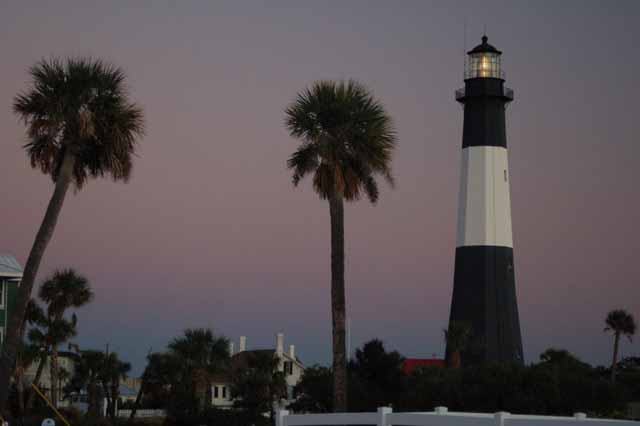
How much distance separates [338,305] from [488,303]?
23.6 meters

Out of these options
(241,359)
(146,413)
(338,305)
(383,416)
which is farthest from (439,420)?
(241,359)

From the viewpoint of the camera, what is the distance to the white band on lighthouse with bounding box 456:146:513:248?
58.8 meters

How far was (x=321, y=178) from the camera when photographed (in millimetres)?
37031

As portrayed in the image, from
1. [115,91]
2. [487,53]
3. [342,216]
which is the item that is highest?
[487,53]

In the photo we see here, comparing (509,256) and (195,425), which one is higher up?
(509,256)

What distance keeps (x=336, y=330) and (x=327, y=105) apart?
6820 millimetres

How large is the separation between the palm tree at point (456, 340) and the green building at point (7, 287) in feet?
66.2

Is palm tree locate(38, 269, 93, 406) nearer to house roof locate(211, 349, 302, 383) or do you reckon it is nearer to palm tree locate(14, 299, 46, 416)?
palm tree locate(14, 299, 46, 416)

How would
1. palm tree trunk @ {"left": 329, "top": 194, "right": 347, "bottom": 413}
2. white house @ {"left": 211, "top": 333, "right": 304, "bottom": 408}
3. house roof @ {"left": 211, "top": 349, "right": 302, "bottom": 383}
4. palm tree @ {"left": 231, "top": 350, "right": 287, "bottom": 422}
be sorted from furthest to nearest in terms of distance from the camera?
white house @ {"left": 211, "top": 333, "right": 304, "bottom": 408} < house roof @ {"left": 211, "top": 349, "right": 302, "bottom": 383} < palm tree @ {"left": 231, "top": 350, "right": 287, "bottom": 422} < palm tree trunk @ {"left": 329, "top": 194, "right": 347, "bottom": 413}

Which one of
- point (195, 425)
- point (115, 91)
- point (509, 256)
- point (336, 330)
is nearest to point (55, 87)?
point (115, 91)

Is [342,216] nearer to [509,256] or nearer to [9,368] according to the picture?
[9,368]

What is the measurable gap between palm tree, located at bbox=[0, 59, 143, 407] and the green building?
2189cm

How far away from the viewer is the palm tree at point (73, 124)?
33.4 meters

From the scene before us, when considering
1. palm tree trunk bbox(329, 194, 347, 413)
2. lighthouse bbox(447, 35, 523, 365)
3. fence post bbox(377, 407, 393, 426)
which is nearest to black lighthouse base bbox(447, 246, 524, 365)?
lighthouse bbox(447, 35, 523, 365)
